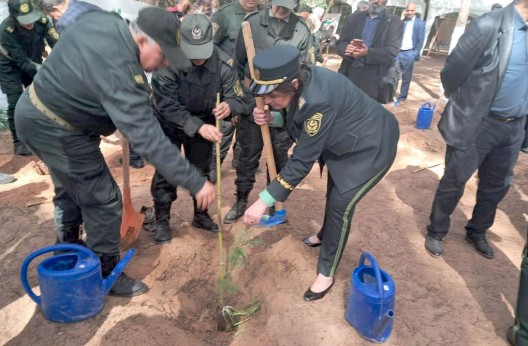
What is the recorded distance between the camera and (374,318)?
8.16ft

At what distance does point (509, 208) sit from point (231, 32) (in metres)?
3.83

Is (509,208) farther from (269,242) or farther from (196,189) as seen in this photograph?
(196,189)

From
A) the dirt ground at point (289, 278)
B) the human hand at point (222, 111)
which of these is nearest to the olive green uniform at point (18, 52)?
the dirt ground at point (289, 278)

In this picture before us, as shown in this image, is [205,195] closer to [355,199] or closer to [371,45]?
[355,199]

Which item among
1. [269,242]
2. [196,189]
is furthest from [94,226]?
[269,242]

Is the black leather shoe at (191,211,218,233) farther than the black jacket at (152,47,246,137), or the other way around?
the black leather shoe at (191,211,218,233)

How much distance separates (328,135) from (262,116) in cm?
91

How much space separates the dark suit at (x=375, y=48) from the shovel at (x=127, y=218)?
355 centimetres

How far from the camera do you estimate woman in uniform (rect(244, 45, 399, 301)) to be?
2396 mm

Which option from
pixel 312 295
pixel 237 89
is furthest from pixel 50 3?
pixel 312 295

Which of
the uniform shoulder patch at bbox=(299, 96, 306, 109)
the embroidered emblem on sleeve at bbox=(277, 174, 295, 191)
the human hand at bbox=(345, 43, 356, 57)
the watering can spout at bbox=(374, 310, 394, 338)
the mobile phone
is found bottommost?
the watering can spout at bbox=(374, 310, 394, 338)

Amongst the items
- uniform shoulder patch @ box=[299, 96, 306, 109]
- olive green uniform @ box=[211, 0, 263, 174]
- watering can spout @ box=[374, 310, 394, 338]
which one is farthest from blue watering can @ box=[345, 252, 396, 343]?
olive green uniform @ box=[211, 0, 263, 174]

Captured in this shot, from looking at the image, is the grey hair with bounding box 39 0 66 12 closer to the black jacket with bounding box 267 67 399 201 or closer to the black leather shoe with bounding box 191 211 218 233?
the black leather shoe with bounding box 191 211 218 233

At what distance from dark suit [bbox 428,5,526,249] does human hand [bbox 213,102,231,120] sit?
1.82 meters
